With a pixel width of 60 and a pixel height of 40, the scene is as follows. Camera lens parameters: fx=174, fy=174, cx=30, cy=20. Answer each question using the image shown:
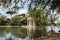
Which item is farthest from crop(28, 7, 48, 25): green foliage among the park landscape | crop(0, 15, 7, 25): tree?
crop(0, 15, 7, 25): tree

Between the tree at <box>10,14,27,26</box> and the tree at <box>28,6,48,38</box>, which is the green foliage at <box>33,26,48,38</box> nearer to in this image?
the tree at <box>28,6,48,38</box>

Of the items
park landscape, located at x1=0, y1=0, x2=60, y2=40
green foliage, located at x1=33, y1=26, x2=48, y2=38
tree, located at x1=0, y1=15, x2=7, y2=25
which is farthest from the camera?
green foliage, located at x1=33, y1=26, x2=48, y2=38

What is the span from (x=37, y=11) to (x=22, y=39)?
152 cm

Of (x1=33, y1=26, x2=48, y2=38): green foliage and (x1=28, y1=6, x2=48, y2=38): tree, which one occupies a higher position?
(x1=28, y1=6, x2=48, y2=38): tree

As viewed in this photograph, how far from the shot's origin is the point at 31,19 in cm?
502

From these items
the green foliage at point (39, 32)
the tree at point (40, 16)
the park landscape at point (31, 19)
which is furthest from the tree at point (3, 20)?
the green foliage at point (39, 32)

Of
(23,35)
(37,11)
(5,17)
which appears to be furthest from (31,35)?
(37,11)

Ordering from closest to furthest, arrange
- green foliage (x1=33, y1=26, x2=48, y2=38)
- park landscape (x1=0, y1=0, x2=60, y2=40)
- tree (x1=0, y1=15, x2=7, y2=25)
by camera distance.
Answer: park landscape (x1=0, y1=0, x2=60, y2=40) → tree (x1=0, y1=15, x2=7, y2=25) → green foliage (x1=33, y1=26, x2=48, y2=38)

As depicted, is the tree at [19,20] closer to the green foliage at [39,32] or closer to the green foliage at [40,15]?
the green foliage at [40,15]

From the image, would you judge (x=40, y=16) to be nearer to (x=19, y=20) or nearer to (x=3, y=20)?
(x=19, y=20)

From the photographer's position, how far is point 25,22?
5.08 metres

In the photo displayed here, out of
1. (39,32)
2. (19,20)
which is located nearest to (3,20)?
(19,20)

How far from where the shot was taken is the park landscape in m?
3.83

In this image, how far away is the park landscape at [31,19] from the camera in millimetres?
3832
